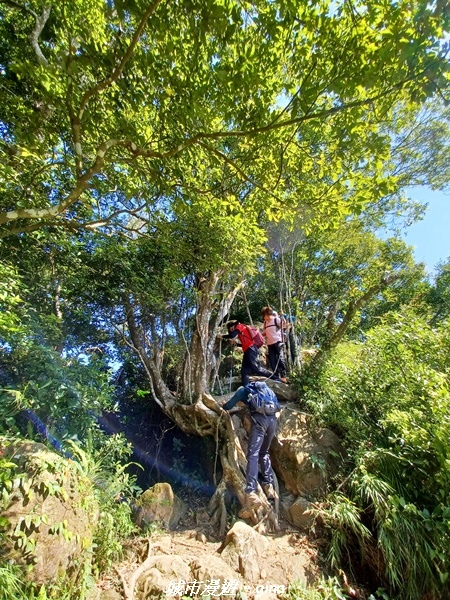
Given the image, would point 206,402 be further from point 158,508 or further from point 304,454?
point 304,454

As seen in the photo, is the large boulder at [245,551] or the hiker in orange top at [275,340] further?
the hiker in orange top at [275,340]

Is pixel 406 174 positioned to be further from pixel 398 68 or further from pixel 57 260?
pixel 57 260

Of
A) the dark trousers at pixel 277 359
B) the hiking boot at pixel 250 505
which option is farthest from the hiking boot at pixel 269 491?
the dark trousers at pixel 277 359

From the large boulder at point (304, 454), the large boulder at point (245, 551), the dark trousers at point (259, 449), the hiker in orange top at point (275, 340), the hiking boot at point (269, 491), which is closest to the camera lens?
the large boulder at point (245, 551)

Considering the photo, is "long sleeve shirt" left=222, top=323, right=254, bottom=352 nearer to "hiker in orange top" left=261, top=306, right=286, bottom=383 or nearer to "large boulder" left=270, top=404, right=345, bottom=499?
"hiker in orange top" left=261, top=306, right=286, bottom=383

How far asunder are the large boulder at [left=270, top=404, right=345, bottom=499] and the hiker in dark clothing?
1.66 feet

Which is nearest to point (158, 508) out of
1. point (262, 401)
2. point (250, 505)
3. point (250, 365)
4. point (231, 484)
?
point (231, 484)

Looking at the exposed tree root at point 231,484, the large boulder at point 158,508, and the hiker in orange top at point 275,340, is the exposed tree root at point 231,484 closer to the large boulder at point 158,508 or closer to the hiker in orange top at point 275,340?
the large boulder at point 158,508

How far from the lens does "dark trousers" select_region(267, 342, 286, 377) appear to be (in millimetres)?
7383

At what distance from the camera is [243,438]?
19.8 feet

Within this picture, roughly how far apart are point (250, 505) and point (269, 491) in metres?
0.49

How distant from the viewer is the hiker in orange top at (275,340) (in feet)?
23.8

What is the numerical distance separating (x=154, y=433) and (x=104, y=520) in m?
3.26

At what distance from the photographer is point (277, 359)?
7.45 meters
